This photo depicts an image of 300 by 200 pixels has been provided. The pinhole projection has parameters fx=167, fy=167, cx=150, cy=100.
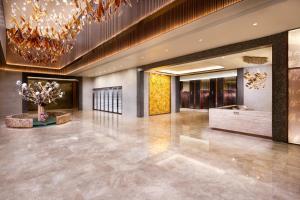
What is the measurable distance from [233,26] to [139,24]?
3.22 metres

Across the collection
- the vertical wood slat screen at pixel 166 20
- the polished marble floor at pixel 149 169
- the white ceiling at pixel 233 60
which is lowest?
the polished marble floor at pixel 149 169

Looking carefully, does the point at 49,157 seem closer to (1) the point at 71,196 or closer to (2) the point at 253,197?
(1) the point at 71,196

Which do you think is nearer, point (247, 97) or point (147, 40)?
point (147, 40)

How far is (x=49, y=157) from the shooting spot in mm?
4070

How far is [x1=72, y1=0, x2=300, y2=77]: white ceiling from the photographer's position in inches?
152

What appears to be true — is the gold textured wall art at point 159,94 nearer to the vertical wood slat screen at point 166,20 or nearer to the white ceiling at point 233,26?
the vertical wood slat screen at point 166,20

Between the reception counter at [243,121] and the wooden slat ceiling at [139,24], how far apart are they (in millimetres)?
4046

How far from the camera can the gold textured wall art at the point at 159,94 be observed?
12.3 metres

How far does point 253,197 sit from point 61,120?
9005mm

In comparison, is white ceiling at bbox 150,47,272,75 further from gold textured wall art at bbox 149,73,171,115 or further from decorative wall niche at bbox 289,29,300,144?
gold textured wall art at bbox 149,73,171,115

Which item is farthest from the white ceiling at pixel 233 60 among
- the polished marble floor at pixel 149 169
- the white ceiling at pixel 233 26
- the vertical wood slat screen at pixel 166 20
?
the polished marble floor at pixel 149 169

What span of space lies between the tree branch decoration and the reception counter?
11.5 feet

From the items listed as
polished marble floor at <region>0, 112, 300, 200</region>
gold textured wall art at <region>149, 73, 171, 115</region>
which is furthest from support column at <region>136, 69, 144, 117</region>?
polished marble floor at <region>0, 112, 300, 200</region>

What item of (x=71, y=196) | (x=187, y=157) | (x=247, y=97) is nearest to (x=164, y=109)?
(x=247, y=97)
